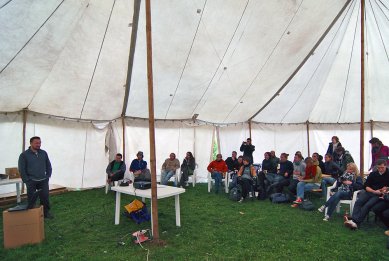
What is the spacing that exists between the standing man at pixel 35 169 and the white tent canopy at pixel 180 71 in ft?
6.39

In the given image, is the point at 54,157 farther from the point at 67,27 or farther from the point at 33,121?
the point at 67,27

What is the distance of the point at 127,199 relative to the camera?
728 cm

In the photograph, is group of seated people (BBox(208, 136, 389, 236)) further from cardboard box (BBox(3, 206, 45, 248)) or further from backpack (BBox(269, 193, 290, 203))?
cardboard box (BBox(3, 206, 45, 248))

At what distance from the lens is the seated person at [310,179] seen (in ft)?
21.8

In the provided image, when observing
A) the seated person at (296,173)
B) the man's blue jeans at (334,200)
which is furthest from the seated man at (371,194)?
the seated person at (296,173)

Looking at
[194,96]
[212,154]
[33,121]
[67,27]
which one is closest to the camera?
[67,27]

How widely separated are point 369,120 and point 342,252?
8964 millimetres

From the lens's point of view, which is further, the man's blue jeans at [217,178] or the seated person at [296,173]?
the man's blue jeans at [217,178]

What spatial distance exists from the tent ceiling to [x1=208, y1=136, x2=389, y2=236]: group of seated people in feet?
7.64

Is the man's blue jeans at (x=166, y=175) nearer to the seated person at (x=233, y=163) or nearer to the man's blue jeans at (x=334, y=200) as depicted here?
the seated person at (x=233, y=163)

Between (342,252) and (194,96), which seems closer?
(342,252)

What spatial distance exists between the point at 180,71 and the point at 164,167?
10.5 ft

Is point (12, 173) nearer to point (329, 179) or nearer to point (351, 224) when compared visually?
point (351, 224)

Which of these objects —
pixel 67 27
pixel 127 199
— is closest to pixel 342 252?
pixel 127 199
